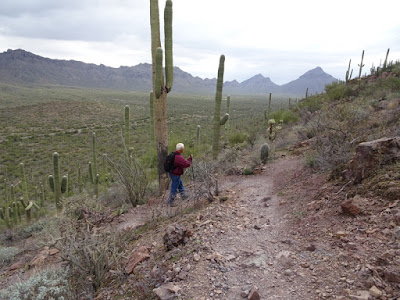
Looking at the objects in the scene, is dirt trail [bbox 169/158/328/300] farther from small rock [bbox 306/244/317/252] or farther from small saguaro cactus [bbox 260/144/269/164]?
small saguaro cactus [bbox 260/144/269/164]

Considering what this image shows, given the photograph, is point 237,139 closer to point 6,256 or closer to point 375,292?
point 6,256

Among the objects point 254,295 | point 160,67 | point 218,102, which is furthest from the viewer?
point 218,102

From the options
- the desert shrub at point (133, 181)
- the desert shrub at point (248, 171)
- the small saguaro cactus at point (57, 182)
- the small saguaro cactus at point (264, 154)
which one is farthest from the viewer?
→ the small saguaro cactus at point (57, 182)

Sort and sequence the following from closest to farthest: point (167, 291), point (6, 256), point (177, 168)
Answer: point (167, 291), point (177, 168), point (6, 256)

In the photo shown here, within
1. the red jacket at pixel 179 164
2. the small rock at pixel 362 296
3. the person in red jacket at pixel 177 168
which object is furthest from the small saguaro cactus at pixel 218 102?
the small rock at pixel 362 296

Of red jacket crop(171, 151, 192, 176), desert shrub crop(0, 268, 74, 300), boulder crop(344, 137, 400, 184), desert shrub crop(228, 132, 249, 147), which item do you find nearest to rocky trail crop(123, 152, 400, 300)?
boulder crop(344, 137, 400, 184)

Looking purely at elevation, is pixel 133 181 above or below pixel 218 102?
below

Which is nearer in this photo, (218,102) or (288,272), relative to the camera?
(288,272)

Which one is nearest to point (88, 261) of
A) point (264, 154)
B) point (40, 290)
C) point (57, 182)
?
point (40, 290)

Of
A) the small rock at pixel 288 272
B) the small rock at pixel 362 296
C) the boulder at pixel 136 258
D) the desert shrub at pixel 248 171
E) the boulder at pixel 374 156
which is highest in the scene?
the boulder at pixel 374 156

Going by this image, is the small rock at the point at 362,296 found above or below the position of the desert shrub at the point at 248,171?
above

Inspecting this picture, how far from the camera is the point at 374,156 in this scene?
188 inches

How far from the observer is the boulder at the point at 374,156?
4.70 m

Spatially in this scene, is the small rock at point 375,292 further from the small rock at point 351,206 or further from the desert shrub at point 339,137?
the desert shrub at point 339,137
